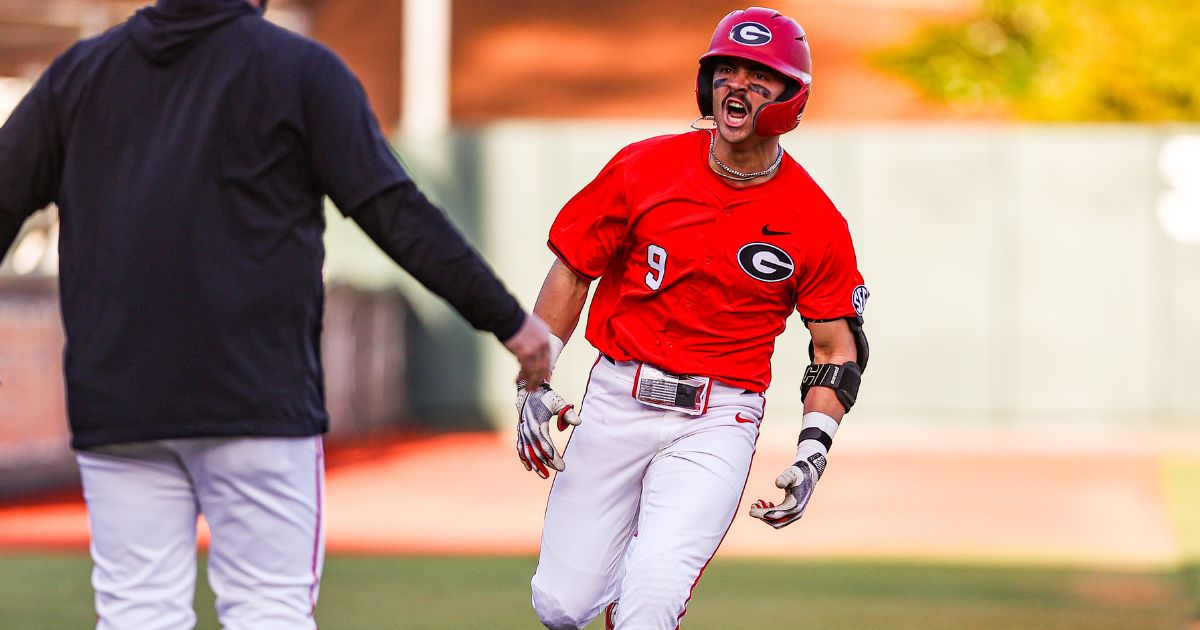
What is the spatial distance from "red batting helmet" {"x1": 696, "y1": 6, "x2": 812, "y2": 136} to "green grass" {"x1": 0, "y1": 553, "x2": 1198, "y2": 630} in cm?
320

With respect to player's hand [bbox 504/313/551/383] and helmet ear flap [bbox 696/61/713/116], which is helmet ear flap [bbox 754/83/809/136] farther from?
player's hand [bbox 504/313/551/383]

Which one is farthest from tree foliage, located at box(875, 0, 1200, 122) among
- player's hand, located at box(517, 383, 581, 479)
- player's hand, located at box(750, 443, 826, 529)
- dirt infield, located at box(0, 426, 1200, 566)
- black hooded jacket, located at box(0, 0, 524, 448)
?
black hooded jacket, located at box(0, 0, 524, 448)

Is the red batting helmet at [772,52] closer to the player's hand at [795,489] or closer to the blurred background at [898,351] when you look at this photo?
the player's hand at [795,489]

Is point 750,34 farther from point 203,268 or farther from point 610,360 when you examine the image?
point 203,268

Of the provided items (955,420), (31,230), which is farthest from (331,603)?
(955,420)

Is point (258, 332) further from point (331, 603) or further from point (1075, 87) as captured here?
point (1075, 87)

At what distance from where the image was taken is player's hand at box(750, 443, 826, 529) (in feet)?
18.3

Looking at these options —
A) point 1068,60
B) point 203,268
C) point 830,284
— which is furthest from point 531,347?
point 1068,60

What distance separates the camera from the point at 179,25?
169 inches

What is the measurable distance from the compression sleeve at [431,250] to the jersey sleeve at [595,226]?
5.17 feet

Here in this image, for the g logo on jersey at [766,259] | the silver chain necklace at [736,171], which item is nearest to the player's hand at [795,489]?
the g logo on jersey at [766,259]

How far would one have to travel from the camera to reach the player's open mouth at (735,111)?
19.1ft

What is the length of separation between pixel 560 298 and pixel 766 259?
2.33 feet

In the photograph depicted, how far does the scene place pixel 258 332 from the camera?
171 inches
